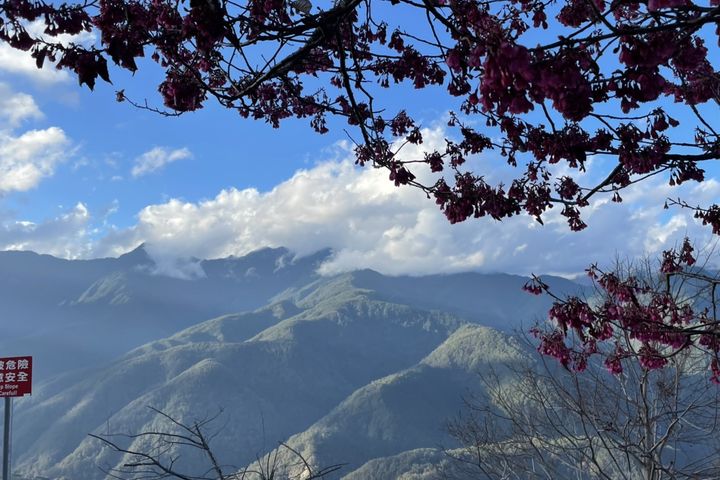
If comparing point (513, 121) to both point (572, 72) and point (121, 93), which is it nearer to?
point (572, 72)

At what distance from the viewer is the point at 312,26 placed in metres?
4.31

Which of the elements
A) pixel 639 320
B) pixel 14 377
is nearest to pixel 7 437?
pixel 14 377

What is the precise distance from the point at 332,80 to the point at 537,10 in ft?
9.33

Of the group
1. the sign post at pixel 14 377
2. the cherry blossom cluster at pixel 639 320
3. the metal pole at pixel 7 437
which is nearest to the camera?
the cherry blossom cluster at pixel 639 320

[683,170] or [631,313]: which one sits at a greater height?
[683,170]

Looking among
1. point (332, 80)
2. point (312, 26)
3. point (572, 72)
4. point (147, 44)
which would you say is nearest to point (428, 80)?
point (332, 80)

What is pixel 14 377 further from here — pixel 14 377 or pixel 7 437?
pixel 7 437

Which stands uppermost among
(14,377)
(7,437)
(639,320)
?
(14,377)

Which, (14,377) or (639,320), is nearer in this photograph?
(639,320)

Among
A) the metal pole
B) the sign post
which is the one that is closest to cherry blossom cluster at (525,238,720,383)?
the metal pole

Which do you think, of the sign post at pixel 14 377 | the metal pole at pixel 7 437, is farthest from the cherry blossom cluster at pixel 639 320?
the sign post at pixel 14 377

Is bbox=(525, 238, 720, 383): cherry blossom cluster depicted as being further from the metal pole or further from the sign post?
the sign post

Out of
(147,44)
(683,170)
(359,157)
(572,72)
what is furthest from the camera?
(359,157)

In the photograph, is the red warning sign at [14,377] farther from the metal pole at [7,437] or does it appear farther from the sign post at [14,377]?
the metal pole at [7,437]
